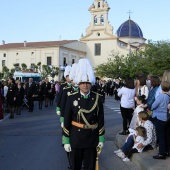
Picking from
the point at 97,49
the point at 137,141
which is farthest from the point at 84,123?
the point at 97,49

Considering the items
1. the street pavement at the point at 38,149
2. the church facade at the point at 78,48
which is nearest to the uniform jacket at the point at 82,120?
the street pavement at the point at 38,149

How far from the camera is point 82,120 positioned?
15.5 ft

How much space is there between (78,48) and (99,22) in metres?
8.01

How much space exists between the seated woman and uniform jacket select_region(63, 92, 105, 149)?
308 centimetres

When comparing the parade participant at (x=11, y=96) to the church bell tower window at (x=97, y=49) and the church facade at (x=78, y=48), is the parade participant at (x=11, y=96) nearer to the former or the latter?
the church facade at (x=78, y=48)

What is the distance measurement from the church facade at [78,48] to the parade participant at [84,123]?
232 ft

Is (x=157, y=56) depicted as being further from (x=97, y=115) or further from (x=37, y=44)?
(x=37, y=44)

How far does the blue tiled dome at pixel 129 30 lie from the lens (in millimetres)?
92312

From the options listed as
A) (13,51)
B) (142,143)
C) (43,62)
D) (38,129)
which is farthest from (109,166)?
(13,51)

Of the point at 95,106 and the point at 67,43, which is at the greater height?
the point at 67,43

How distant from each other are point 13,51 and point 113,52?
24.4 metres

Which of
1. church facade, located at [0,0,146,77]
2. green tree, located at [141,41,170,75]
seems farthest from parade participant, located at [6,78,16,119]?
church facade, located at [0,0,146,77]

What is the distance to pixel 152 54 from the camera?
42.7m

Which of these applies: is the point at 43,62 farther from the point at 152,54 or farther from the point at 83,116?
the point at 83,116
